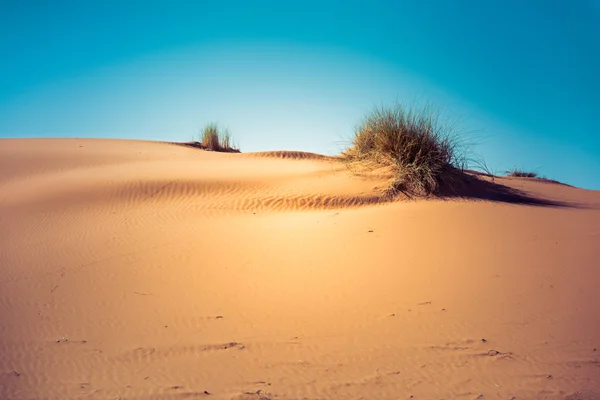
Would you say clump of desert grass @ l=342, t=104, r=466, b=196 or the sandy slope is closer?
the sandy slope

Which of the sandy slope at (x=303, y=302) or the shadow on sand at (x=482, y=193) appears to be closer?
the sandy slope at (x=303, y=302)

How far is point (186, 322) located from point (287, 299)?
797 millimetres

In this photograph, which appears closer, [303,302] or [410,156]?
[303,302]

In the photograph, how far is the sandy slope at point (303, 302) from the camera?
2.21 metres

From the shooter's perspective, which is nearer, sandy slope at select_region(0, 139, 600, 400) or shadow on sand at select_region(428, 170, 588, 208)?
sandy slope at select_region(0, 139, 600, 400)

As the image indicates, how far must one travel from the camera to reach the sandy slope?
221 cm

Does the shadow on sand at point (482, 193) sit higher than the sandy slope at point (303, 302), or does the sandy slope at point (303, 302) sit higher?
the shadow on sand at point (482, 193)

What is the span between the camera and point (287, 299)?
3.18 metres

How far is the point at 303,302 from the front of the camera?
10.2 ft

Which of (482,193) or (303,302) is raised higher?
(482,193)

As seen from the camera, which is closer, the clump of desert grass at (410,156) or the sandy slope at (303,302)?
the sandy slope at (303,302)

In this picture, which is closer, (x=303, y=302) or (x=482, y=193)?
(x=303, y=302)

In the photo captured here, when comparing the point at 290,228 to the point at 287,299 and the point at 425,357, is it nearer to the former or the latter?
the point at 287,299

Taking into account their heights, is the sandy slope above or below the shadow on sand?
below
